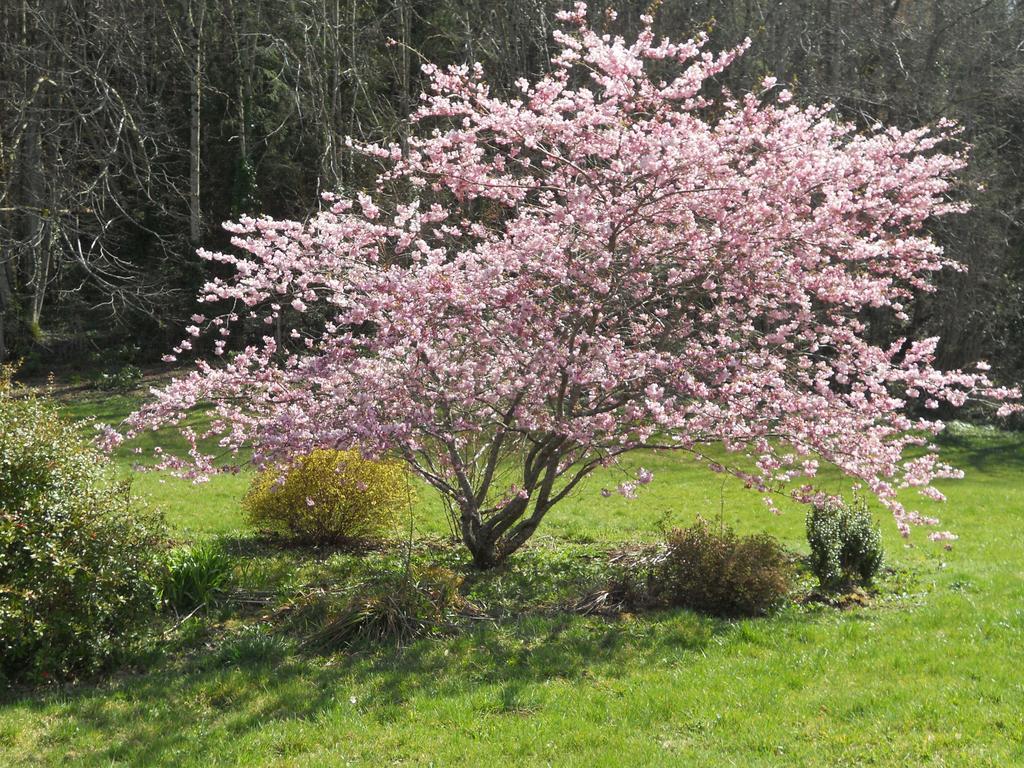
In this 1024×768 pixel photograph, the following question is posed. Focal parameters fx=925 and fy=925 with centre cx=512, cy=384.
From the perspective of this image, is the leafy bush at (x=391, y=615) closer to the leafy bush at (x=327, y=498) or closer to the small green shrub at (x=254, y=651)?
the small green shrub at (x=254, y=651)

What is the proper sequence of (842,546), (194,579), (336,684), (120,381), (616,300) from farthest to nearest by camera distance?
(120,381) < (842,546) < (194,579) < (616,300) < (336,684)

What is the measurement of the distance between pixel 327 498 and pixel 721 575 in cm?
377

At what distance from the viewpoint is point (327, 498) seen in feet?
28.1

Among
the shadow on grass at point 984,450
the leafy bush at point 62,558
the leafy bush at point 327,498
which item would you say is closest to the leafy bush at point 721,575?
the leafy bush at point 327,498

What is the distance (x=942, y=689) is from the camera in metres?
5.05

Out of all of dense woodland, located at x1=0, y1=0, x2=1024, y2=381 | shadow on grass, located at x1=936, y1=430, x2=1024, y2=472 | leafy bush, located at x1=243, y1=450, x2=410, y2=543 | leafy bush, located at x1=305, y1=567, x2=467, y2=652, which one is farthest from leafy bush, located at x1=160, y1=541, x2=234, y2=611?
shadow on grass, located at x1=936, y1=430, x2=1024, y2=472

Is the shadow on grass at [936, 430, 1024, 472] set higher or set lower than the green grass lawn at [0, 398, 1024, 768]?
higher

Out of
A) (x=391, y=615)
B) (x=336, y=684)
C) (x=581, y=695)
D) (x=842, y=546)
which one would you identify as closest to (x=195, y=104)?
(x=391, y=615)

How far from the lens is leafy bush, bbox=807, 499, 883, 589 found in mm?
7230

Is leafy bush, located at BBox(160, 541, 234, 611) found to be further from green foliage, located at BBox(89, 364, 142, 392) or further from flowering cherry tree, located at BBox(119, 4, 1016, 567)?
green foliage, located at BBox(89, 364, 142, 392)

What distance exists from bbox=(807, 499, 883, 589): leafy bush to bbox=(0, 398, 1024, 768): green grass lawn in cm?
31

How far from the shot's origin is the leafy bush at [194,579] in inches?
260

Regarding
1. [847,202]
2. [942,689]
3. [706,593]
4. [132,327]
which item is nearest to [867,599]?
[706,593]

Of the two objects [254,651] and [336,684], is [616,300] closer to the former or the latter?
[336,684]
